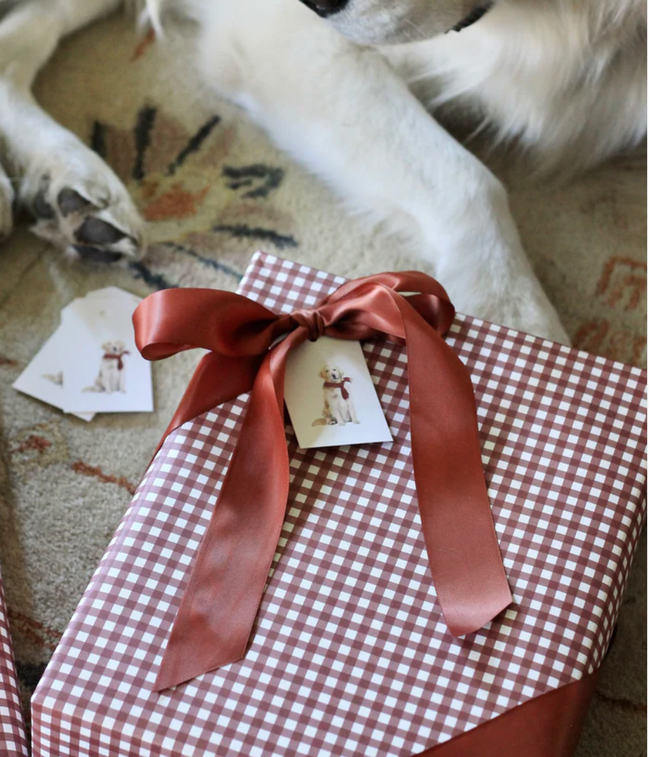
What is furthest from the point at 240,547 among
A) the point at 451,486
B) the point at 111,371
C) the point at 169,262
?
the point at 169,262

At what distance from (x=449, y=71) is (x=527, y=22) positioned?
0.17 metres

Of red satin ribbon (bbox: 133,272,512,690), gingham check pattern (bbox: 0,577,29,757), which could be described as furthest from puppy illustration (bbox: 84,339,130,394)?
Answer: gingham check pattern (bbox: 0,577,29,757)

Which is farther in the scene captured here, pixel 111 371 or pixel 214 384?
pixel 111 371

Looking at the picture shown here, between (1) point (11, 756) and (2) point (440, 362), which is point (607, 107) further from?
(1) point (11, 756)

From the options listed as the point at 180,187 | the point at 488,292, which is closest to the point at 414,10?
the point at 488,292

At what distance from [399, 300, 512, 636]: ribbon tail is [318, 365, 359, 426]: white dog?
2.5 inches

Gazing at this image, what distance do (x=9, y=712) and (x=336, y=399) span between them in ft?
1.38

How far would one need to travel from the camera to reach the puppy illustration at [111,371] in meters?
1.09

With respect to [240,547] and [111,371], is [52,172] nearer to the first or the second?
[111,371]

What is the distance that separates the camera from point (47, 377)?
1098 millimetres

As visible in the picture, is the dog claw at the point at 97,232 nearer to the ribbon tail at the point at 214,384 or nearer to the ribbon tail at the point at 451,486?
the ribbon tail at the point at 214,384

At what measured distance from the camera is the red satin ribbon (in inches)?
28.9

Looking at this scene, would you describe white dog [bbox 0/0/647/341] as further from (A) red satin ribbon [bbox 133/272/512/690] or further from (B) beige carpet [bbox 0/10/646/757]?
(A) red satin ribbon [bbox 133/272/512/690]

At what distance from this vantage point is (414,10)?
98 cm
